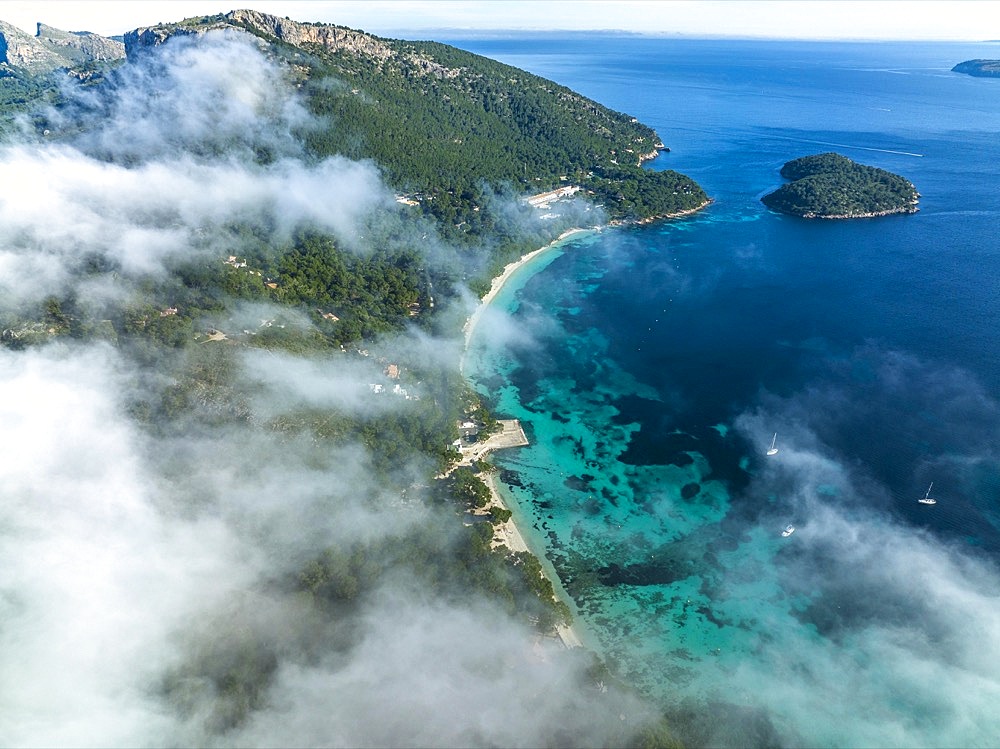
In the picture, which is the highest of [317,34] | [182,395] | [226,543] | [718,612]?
[317,34]

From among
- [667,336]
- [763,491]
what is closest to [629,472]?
[763,491]

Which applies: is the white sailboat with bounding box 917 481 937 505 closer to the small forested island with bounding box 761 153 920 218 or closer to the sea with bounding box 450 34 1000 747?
the sea with bounding box 450 34 1000 747

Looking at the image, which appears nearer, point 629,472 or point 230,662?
point 230,662

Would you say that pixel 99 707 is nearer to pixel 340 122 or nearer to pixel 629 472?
pixel 629 472

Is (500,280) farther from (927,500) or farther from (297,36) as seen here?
(297,36)

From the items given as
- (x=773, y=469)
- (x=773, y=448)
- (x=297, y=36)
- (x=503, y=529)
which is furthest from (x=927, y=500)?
(x=297, y=36)

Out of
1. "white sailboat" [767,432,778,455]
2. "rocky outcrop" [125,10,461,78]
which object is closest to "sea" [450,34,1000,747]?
"white sailboat" [767,432,778,455]

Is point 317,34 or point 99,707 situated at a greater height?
point 317,34
